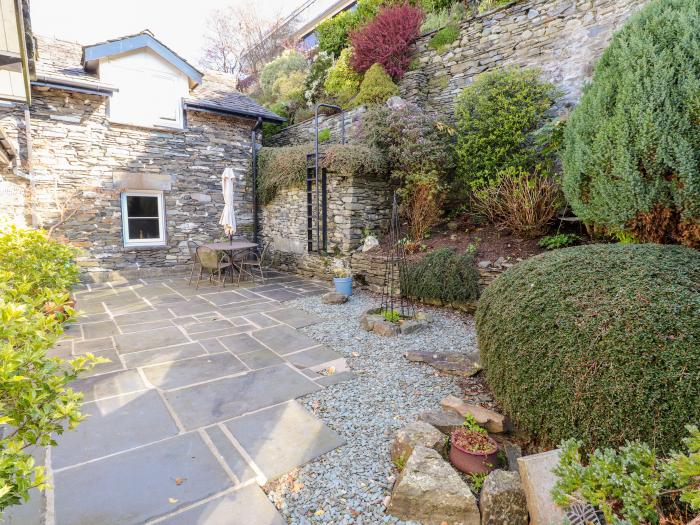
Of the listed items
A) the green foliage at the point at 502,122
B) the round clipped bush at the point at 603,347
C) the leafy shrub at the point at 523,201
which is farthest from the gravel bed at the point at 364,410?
the green foliage at the point at 502,122

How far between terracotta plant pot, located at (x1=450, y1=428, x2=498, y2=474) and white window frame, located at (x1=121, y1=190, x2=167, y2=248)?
7.72 metres

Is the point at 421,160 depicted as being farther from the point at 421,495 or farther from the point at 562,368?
the point at 421,495

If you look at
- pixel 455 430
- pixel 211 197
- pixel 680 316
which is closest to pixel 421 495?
pixel 455 430

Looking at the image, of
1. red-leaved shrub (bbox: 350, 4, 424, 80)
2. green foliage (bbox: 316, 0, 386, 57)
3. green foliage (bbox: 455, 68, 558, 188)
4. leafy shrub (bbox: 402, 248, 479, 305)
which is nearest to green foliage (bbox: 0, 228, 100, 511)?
leafy shrub (bbox: 402, 248, 479, 305)

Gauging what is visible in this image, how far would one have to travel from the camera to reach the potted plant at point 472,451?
6.16 feet

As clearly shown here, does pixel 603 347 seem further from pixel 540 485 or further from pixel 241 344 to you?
pixel 241 344

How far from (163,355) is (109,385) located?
642 mm

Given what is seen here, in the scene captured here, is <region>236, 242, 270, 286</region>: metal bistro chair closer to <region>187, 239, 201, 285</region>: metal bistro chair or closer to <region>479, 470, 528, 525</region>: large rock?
<region>187, 239, 201, 285</region>: metal bistro chair

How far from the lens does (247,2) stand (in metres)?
15.9

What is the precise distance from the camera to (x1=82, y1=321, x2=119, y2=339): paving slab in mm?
4105

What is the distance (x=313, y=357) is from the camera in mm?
3553

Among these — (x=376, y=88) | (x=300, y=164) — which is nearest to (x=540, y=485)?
(x=300, y=164)

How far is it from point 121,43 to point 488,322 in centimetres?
868

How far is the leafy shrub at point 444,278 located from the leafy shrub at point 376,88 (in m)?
3.83
